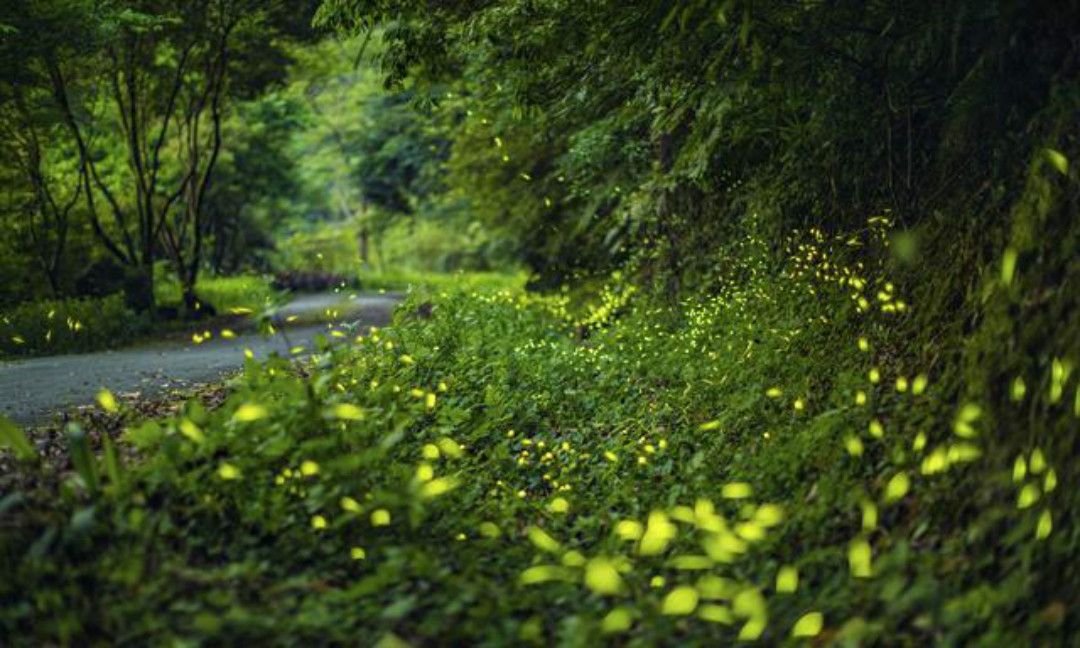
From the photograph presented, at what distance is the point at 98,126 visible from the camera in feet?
60.2

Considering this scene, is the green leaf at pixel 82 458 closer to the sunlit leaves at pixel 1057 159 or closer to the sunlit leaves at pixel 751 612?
the sunlit leaves at pixel 751 612

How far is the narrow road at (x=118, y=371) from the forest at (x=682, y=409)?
10 centimetres

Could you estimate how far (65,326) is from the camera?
13.0 metres

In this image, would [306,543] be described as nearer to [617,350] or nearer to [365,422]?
[365,422]

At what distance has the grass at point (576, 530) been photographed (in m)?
3.34

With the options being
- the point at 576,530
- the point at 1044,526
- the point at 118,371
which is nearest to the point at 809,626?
the point at 1044,526

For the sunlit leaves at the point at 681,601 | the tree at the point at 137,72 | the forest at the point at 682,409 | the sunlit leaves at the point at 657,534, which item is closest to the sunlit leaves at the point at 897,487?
the forest at the point at 682,409

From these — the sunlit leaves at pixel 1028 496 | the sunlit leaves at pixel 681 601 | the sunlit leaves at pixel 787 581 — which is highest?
the sunlit leaves at pixel 1028 496

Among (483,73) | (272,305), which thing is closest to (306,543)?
(272,305)

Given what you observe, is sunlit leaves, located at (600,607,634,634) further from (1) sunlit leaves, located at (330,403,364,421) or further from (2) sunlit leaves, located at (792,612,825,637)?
(1) sunlit leaves, located at (330,403,364,421)

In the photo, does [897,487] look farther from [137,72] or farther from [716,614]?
[137,72]

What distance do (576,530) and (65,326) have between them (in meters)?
10.9

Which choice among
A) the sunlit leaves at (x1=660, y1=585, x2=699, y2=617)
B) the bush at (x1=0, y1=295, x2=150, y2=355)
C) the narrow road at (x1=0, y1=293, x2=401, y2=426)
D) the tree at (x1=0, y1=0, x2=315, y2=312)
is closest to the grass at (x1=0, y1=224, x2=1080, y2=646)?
the sunlit leaves at (x1=660, y1=585, x2=699, y2=617)

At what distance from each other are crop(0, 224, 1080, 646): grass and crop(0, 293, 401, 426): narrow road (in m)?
1.95
